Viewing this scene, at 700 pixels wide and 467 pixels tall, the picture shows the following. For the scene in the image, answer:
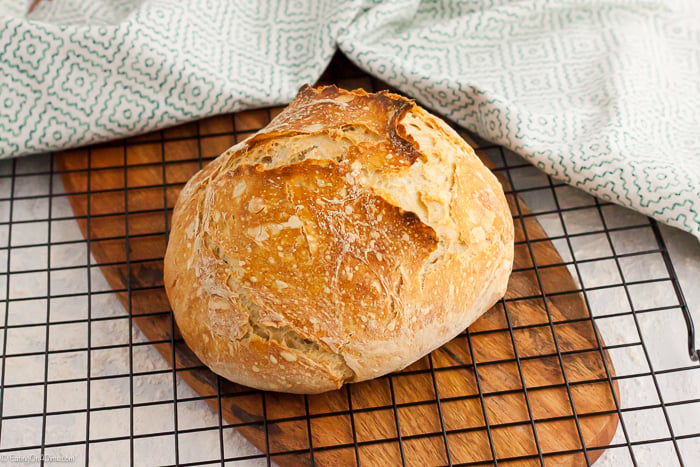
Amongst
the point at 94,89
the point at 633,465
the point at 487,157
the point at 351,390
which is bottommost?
the point at 633,465

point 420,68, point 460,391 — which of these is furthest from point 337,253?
point 420,68

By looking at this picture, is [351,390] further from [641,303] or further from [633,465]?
[641,303]

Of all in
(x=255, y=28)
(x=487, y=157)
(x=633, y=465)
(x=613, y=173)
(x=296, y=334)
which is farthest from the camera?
(x=255, y=28)

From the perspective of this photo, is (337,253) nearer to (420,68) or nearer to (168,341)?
(168,341)

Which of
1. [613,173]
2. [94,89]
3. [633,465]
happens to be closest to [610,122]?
[613,173]

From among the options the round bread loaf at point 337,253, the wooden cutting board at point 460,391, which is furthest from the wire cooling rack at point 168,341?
the round bread loaf at point 337,253

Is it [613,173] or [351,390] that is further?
[613,173]

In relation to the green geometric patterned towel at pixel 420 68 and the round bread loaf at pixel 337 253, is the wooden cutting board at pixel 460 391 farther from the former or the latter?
the green geometric patterned towel at pixel 420 68
